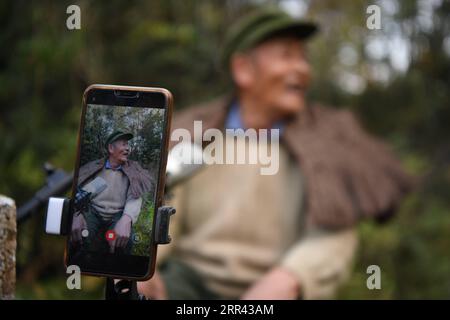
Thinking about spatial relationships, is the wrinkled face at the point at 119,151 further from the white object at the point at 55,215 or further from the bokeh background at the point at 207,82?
the bokeh background at the point at 207,82

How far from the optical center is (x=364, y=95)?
365cm

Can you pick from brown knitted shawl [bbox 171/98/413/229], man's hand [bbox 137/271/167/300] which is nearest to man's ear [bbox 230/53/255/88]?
brown knitted shawl [bbox 171/98/413/229]

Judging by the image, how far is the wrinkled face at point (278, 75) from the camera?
7.49 feet

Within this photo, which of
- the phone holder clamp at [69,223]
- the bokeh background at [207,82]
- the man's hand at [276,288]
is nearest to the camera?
the phone holder clamp at [69,223]

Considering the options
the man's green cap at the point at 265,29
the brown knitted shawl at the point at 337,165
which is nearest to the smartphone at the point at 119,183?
the brown knitted shawl at the point at 337,165

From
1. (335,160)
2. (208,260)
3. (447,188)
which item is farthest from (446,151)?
(208,260)

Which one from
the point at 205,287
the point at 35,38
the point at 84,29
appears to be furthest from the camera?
the point at 84,29

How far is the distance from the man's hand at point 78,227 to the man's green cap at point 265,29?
1.32 m

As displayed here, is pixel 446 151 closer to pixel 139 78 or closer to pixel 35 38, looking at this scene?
pixel 139 78

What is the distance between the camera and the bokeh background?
103 inches

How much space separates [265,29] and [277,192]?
1.85 ft

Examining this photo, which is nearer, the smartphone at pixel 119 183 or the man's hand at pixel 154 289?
the smartphone at pixel 119 183

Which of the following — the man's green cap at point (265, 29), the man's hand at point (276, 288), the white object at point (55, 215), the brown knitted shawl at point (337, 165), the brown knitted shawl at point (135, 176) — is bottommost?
the man's hand at point (276, 288)

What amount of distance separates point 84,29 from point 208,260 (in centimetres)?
128
